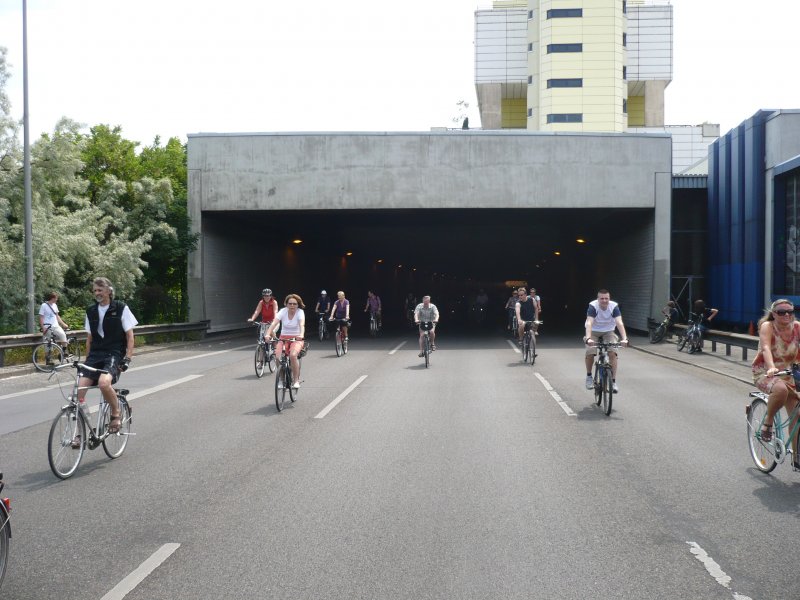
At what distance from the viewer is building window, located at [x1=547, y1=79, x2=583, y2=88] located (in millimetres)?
74875

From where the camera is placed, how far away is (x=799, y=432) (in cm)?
666

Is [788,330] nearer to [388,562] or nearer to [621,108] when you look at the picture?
[388,562]

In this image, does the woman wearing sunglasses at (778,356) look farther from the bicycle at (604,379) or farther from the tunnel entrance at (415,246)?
the tunnel entrance at (415,246)

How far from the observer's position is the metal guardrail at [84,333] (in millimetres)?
17172

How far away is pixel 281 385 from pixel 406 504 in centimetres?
561

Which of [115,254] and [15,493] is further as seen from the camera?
[115,254]

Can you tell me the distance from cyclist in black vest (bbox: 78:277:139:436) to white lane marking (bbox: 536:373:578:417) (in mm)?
6198

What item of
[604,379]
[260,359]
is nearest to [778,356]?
[604,379]

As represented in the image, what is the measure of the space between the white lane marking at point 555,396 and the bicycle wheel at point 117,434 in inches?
238

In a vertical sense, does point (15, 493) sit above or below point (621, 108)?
below

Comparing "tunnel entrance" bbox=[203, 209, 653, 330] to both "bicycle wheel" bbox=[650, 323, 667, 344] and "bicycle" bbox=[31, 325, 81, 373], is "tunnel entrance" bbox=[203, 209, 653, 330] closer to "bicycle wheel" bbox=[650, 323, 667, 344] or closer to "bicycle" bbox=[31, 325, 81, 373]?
"bicycle wheel" bbox=[650, 323, 667, 344]

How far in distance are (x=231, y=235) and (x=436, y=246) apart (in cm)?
2016

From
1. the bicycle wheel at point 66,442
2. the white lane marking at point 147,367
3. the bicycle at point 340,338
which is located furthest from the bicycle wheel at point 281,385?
the bicycle at point 340,338

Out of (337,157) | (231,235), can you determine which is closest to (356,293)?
(231,235)
